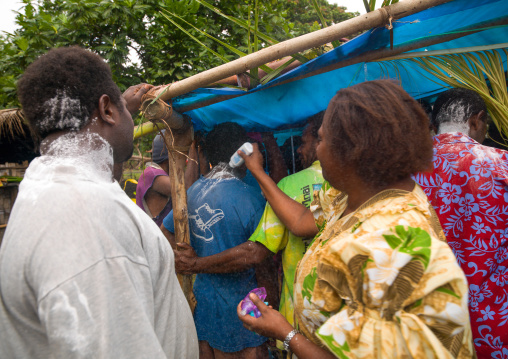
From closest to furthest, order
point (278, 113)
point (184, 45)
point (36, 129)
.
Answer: point (36, 129) < point (278, 113) < point (184, 45)

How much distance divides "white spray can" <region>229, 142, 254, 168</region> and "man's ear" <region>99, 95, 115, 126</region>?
118 centimetres

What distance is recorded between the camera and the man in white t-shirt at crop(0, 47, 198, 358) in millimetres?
956

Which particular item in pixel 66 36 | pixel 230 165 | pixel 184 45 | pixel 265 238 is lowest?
pixel 265 238

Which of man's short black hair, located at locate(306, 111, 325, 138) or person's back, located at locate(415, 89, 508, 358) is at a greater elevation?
man's short black hair, located at locate(306, 111, 325, 138)

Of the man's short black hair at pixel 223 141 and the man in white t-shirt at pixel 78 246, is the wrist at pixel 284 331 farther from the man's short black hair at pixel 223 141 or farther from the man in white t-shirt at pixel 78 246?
the man's short black hair at pixel 223 141

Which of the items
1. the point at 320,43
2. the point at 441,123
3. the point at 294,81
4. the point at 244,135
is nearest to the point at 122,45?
the point at 244,135

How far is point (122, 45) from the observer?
4191 millimetres

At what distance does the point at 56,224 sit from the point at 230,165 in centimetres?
162

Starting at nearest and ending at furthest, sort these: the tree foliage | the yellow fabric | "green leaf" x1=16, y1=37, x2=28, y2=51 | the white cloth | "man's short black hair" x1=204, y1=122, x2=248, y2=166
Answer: the white cloth → the yellow fabric → "man's short black hair" x1=204, y1=122, x2=248, y2=166 → the tree foliage → "green leaf" x1=16, y1=37, x2=28, y2=51

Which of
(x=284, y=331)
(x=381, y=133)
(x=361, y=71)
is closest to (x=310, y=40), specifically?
(x=361, y=71)

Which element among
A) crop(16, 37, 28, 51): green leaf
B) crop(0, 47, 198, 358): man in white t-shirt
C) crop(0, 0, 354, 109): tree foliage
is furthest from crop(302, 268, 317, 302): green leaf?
crop(16, 37, 28, 51): green leaf

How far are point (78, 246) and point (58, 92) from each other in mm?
593

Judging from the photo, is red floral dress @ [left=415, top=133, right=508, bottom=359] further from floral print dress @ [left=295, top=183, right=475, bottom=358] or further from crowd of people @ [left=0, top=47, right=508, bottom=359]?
floral print dress @ [left=295, top=183, right=475, bottom=358]

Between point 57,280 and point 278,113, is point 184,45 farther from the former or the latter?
point 57,280
